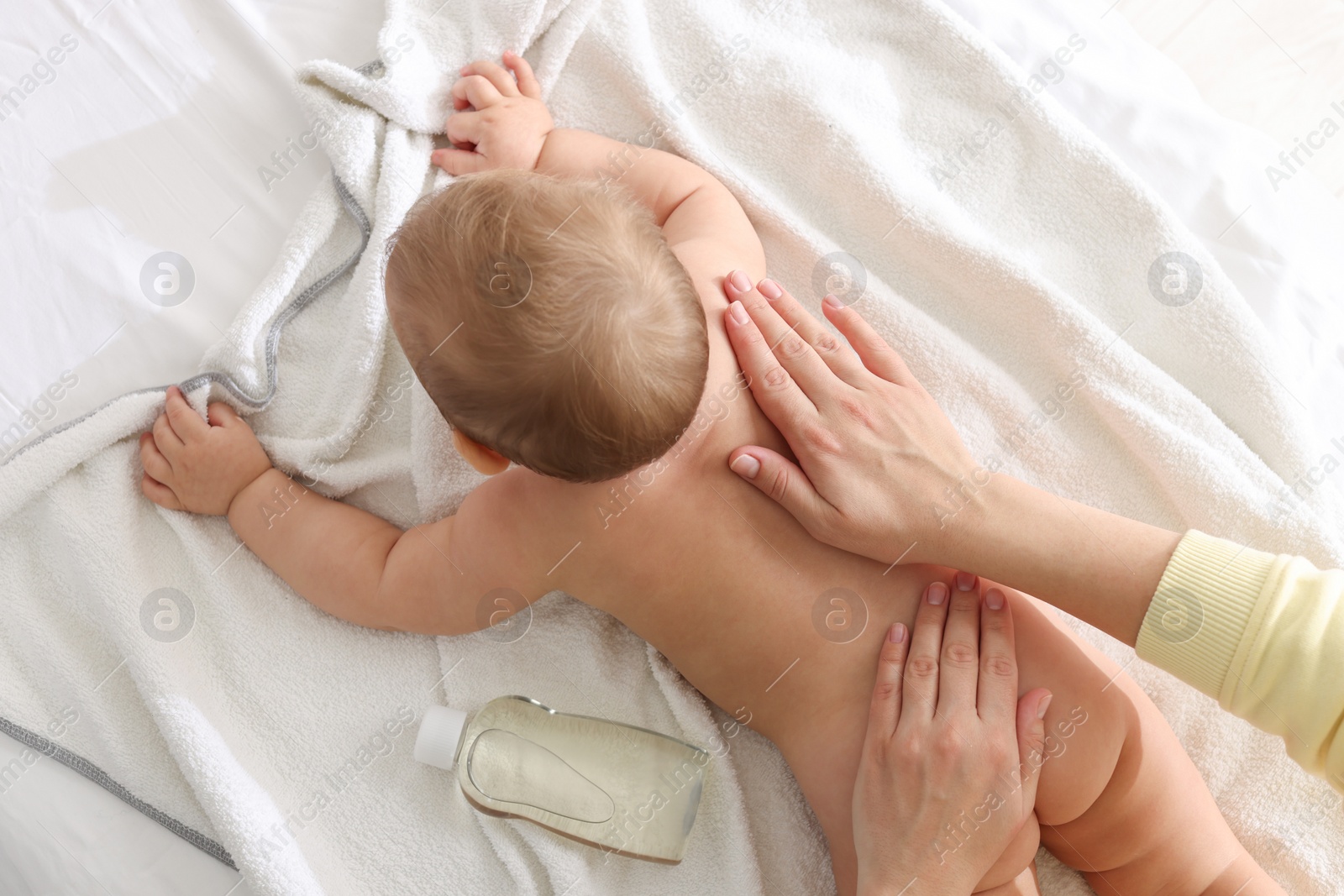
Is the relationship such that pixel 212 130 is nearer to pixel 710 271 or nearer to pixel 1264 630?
pixel 710 271

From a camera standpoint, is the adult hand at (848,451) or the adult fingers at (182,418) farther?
the adult fingers at (182,418)

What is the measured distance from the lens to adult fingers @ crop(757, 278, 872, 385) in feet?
3.43

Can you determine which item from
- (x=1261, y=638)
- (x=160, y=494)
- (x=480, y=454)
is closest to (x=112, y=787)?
(x=160, y=494)

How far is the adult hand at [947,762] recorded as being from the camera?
95 centimetres

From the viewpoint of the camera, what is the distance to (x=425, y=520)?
120 centimetres

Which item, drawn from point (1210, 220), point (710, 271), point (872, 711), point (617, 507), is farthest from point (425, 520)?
point (1210, 220)

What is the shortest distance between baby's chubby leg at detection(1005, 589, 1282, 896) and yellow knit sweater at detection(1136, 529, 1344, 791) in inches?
3.4

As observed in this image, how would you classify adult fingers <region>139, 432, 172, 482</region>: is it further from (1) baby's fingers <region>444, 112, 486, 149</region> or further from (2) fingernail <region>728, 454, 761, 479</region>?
(2) fingernail <region>728, 454, 761, 479</region>

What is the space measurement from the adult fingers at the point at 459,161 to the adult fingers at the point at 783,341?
1.34 ft

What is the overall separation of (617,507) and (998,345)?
0.62 m

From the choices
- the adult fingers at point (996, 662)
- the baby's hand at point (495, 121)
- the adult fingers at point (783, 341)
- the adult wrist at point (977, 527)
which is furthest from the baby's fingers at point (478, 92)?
the adult fingers at point (996, 662)

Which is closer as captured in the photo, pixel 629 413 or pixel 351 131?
pixel 629 413

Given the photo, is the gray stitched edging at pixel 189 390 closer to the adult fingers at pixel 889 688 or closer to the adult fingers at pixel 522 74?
the adult fingers at pixel 522 74

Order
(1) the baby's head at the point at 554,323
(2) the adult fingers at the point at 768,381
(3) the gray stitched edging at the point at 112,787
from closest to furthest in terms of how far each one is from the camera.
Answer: (1) the baby's head at the point at 554,323
(2) the adult fingers at the point at 768,381
(3) the gray stitched edging at the point at 112,787
